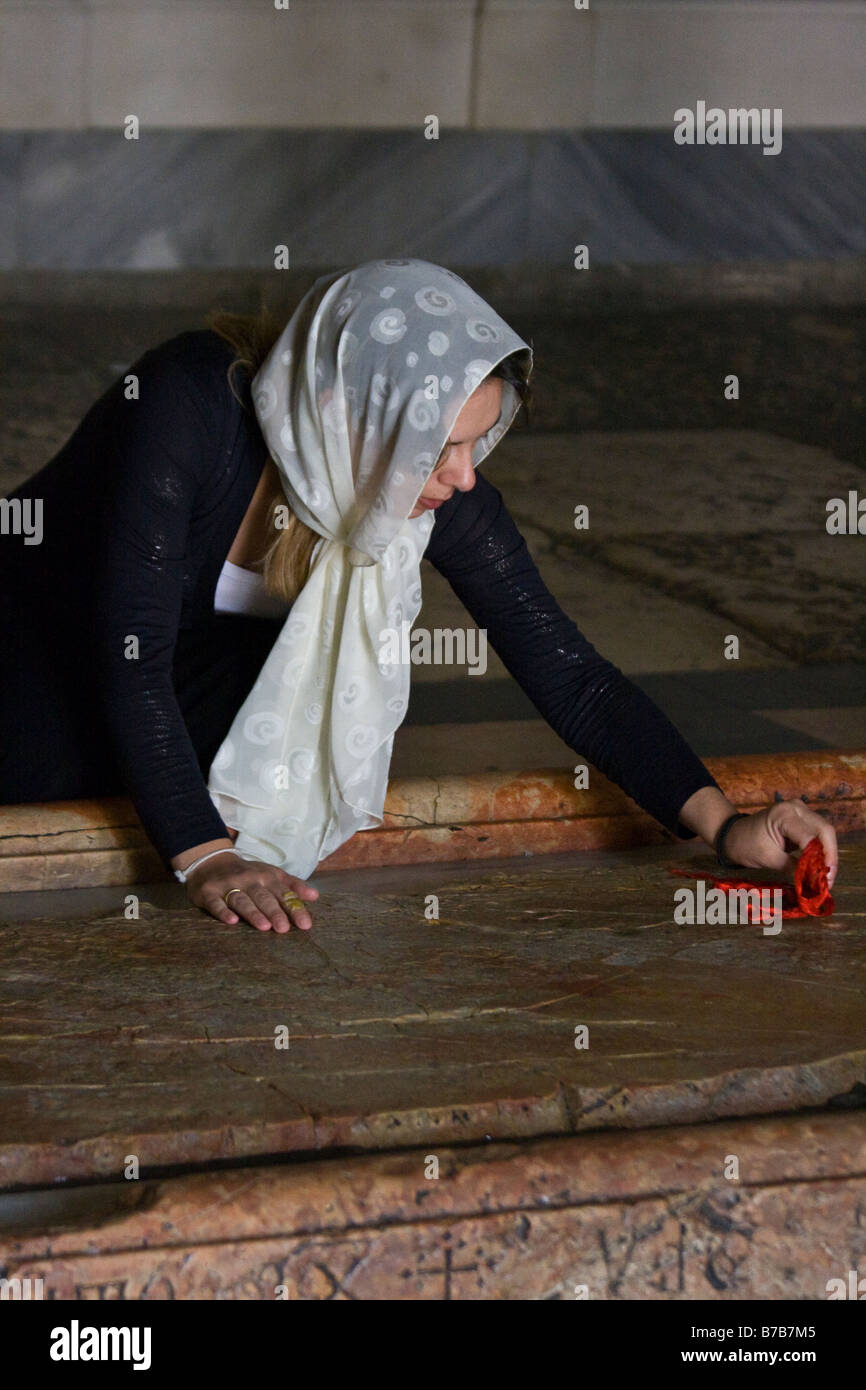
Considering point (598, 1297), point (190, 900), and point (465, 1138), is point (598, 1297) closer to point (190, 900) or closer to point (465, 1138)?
→ point (465, 1138)

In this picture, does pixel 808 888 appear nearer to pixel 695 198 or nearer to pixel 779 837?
pixel 779 837

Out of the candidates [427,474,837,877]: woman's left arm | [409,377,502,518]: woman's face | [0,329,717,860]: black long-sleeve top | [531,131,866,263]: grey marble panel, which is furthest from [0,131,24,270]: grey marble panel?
[409,377,502,518]: woman's face

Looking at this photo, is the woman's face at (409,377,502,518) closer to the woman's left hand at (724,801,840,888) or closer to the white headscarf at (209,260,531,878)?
the white headscarf at (209,260,531,878)

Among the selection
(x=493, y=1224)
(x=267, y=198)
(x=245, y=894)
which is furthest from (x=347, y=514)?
(x=267, y=198)

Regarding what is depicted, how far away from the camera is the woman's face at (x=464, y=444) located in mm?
2525

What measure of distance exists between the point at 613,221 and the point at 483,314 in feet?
26.8

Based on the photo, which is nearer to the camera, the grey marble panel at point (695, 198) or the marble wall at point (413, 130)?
the marble wall at point (413, 130)

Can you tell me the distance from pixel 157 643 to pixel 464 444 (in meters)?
0.57

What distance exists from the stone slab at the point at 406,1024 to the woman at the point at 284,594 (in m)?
0.17

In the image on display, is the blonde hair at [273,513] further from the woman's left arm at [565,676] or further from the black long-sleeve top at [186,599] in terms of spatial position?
the woman's left arm at [565,676]

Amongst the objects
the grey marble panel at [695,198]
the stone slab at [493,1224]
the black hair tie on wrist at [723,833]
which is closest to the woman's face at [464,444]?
the black hair tie on wrist at [723,833]

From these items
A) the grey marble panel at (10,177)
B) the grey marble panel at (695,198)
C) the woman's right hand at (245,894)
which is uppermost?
the grey marble panel at (695,198)

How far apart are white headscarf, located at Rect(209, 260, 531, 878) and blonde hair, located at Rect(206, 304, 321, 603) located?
1.3 inches

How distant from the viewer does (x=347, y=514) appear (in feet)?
8.93
